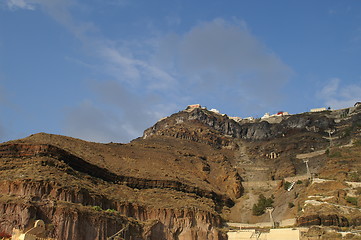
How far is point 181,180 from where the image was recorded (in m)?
79.0

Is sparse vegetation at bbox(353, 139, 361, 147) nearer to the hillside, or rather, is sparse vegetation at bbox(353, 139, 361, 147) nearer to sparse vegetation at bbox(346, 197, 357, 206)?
the hillside

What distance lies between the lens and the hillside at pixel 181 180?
4900 centimetres

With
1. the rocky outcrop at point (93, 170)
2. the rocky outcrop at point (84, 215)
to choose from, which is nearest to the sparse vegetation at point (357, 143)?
the rocky outcrop at point (93, 170)

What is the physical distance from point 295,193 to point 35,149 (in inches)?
1665

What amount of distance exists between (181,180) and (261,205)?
13.8 metres

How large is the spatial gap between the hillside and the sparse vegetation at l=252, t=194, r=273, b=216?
954 millimetres

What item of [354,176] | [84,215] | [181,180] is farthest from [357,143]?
[84,215]

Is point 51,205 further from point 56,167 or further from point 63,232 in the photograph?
point 56,167

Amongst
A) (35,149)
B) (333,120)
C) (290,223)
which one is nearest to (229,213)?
(290,223)

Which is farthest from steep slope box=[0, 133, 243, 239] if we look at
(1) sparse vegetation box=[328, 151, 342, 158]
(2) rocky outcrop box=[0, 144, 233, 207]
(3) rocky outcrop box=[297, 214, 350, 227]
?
(1) sparse vegetation box=[328, 151, 342, 158]

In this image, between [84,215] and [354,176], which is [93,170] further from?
[354,176]

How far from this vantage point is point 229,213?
260 ft

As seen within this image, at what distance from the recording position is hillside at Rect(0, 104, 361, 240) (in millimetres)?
49000

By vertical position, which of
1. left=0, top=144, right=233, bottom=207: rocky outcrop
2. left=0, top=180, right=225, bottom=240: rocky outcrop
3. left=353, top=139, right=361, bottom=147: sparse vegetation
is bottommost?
left=0, top=180, right=225, bottom=240: rocky outcrop
